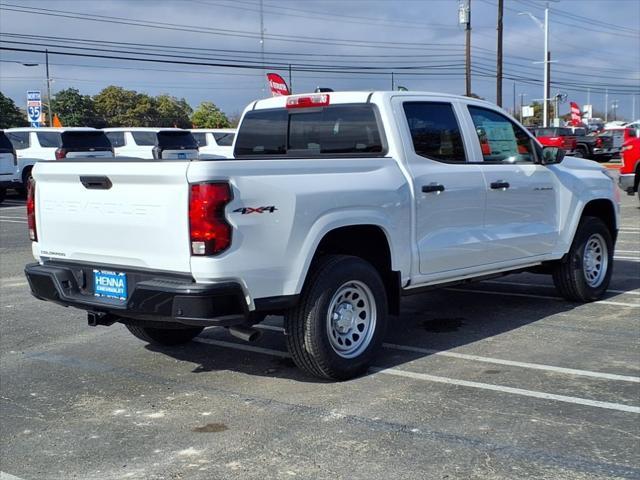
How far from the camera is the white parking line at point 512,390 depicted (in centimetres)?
474

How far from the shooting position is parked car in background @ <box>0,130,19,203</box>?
20934 mm

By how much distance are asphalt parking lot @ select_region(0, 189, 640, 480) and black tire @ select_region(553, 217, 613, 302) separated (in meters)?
0.26

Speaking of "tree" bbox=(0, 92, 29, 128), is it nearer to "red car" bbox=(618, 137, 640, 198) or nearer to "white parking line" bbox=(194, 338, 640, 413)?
"red car" bbox=(618, 137, 640, 198)

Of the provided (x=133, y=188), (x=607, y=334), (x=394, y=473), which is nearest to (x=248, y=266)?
(x=133, y=188)

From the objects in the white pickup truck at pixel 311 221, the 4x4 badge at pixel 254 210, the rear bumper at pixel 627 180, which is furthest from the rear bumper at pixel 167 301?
the rear bumper at pixel 627 180

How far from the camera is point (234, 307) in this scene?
462 cm

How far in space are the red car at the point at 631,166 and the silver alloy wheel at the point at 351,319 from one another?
40.2ft

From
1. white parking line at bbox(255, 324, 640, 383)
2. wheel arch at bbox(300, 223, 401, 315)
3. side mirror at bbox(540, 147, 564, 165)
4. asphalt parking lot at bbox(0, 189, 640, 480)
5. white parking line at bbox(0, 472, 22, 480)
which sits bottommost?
white parking line at bbox(0, 472, 22, 480)

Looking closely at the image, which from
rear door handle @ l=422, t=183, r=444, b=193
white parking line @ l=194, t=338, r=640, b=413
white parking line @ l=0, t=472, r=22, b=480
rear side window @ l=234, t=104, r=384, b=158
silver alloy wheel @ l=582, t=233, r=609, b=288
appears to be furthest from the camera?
silver alloy wheel @ l=582, t=233, r=609, b=288

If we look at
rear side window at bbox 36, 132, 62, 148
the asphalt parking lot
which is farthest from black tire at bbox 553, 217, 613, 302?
rear side window at bbox 36, 132, 62, 148

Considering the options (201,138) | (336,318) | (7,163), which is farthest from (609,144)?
(336,318)

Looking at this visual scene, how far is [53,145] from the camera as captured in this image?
75.5ft

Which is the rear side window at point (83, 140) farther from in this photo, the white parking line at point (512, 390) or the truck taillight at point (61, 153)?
the white parking line at point (512, 390)

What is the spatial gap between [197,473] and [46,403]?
5.37ft
